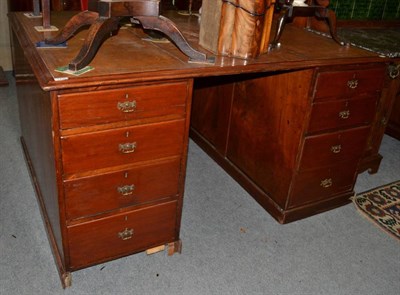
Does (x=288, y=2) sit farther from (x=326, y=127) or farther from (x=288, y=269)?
(x=288, y=269)

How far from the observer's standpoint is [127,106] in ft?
5.01

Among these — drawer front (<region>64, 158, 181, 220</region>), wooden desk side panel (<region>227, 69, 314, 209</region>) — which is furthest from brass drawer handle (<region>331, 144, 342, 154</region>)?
drawer front (<region>64, 158, 181, 220</region>)

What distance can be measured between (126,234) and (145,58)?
0.76m

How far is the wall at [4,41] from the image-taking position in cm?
373

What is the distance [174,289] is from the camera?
72.3 inches

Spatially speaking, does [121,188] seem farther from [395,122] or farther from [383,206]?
[395,122]

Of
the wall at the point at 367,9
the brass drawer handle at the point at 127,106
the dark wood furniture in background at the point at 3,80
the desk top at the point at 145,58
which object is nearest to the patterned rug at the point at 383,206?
the desk top at the point at 145,58

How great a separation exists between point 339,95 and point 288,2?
20.7 inches

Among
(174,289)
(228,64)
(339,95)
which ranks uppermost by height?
(228,64)

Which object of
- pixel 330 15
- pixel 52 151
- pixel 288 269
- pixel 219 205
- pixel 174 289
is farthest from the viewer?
pixel 219 205

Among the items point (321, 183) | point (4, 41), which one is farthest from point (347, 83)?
point (4, 41)

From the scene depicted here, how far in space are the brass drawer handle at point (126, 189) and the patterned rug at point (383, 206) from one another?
1.47m

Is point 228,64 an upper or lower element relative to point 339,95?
upper

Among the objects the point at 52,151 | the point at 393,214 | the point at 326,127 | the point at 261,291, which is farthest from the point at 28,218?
the point at 393,214
